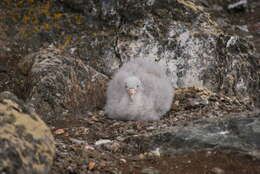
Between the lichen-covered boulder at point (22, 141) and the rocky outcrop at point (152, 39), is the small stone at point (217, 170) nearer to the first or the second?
the lichen-covered boulder at point (22, 141)

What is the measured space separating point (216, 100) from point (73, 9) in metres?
3.44

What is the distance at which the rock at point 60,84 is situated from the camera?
635 centimetres

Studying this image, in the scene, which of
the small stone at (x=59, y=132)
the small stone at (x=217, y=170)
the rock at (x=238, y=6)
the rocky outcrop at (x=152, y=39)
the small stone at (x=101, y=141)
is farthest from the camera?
the rock at (x=238, y=6)

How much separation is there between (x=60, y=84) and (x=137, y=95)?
4.22ft

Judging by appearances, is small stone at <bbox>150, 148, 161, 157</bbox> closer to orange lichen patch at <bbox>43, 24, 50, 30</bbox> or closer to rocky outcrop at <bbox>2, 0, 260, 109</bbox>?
rocky outcrop at <bbox>2, 0, 260, 109</bbox>

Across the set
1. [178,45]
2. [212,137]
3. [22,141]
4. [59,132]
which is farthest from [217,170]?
[178,45]

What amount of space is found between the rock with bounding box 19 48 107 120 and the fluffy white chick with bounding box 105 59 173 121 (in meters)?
0.42

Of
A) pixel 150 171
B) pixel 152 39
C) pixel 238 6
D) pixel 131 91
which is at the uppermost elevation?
pixel 238 6

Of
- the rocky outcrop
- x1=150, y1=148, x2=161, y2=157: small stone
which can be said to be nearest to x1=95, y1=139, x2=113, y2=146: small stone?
x1=150, y1=148, x2=161, y2=157: small stone

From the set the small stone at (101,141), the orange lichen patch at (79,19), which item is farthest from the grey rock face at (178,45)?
the small stone at (101,141)

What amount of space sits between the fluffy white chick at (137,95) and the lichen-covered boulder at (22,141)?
222cm

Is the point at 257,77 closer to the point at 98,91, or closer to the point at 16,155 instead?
the point at 98,91

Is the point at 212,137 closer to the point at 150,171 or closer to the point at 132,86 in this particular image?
the point at 150,171

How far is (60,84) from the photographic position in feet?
21.5
